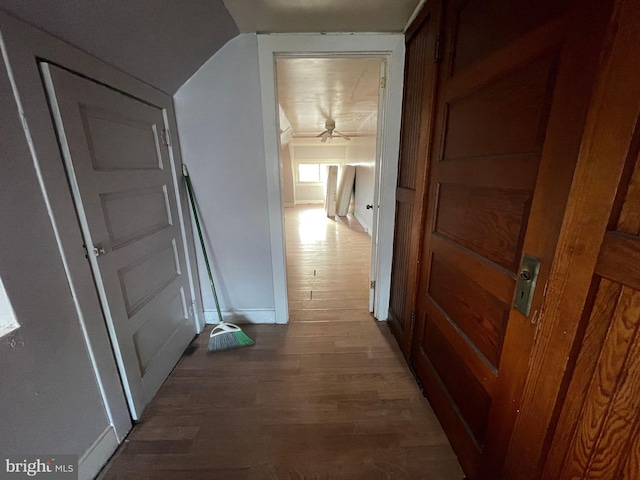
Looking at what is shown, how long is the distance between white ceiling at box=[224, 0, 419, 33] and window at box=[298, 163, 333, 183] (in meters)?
7.58

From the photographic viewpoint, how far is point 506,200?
2.73 ft

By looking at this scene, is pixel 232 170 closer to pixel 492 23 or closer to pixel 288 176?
pixel 492 23

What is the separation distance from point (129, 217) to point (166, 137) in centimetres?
65

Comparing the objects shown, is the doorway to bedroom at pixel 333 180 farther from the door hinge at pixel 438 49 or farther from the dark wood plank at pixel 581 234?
the dark wood plank at pixel 581 234

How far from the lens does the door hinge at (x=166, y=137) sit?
161 cm

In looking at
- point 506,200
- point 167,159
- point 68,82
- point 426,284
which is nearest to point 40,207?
point 68,82

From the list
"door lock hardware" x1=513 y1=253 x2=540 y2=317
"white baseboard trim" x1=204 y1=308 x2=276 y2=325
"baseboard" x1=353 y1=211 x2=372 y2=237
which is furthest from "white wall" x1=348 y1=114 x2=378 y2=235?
"door lock hardware" x1=513 y1=253 x2=540 y2=317

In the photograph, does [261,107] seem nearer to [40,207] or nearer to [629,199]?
[40,207]

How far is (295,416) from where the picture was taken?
1.36 meters

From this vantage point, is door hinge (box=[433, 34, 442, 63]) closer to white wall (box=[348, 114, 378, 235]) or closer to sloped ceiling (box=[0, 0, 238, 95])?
sloped ceiling (box=[0, 0, 238, 95])

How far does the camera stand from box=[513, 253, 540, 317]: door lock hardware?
713 millimetres

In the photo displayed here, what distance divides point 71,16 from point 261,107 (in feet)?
3.17

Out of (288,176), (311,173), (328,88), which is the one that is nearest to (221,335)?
(328,88)

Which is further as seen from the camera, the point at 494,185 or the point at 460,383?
the point at 460,383
